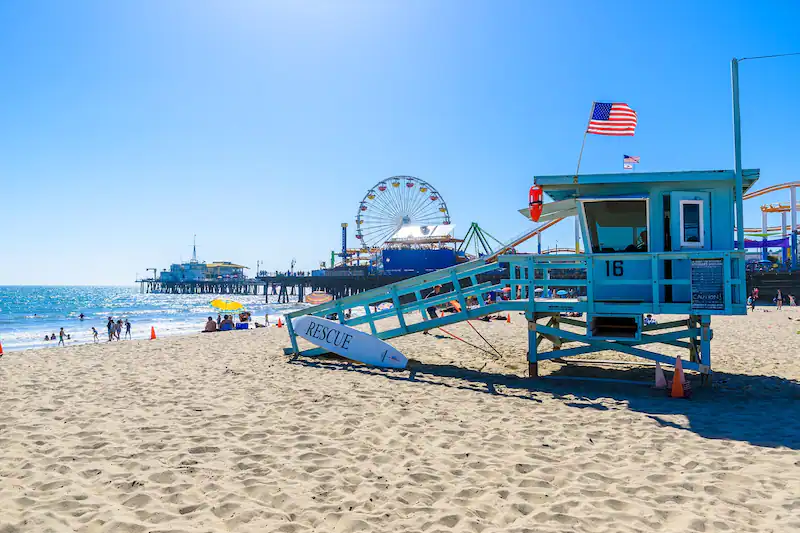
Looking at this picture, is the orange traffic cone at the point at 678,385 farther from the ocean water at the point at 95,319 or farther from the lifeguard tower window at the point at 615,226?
the ocean water at the point at 95,319

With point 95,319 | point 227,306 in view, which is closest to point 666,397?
point 227,306

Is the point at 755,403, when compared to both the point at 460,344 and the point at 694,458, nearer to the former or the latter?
the point at 694,458

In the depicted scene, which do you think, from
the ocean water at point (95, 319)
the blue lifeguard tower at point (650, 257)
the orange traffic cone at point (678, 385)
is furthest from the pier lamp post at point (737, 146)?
the ocean water at point (95, 319)

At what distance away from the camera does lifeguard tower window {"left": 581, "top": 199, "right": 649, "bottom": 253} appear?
8.80 metres

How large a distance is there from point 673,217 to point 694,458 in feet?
15.9

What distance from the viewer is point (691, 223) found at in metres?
8.46

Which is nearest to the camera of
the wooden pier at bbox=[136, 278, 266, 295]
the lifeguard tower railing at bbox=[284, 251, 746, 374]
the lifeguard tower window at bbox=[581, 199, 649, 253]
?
the lifeguard tower railing at bbox=[284, 251, 746, 374]

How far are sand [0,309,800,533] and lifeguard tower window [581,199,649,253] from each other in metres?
2.48

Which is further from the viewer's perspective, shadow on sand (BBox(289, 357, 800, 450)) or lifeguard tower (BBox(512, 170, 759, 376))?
lifeguard tower (BBox(512, 170, 759, 376))

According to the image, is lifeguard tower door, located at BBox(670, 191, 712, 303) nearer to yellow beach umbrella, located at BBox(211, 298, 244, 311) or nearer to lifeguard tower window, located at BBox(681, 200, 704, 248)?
lifeguard tower window, located at BBox(681, 200, 704, 248)

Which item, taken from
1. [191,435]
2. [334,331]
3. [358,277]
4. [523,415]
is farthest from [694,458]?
[358,277]

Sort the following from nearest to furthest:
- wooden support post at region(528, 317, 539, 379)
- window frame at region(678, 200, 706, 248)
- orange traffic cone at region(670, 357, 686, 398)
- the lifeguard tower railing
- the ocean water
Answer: orange traffic cone at region(670, 357, 686, 398)
the lifeguard tower railing
window frame at region(678, 200, 706, 248)
wooden support post at region(528, 317, 539, 379)
the ocean water

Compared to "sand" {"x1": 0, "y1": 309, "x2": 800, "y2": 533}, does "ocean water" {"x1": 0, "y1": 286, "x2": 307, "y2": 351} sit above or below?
below

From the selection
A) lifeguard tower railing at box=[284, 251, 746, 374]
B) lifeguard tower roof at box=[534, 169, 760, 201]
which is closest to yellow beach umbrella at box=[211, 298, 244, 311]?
lifeguard tower railing at box=[284, 251, 746, 374]
